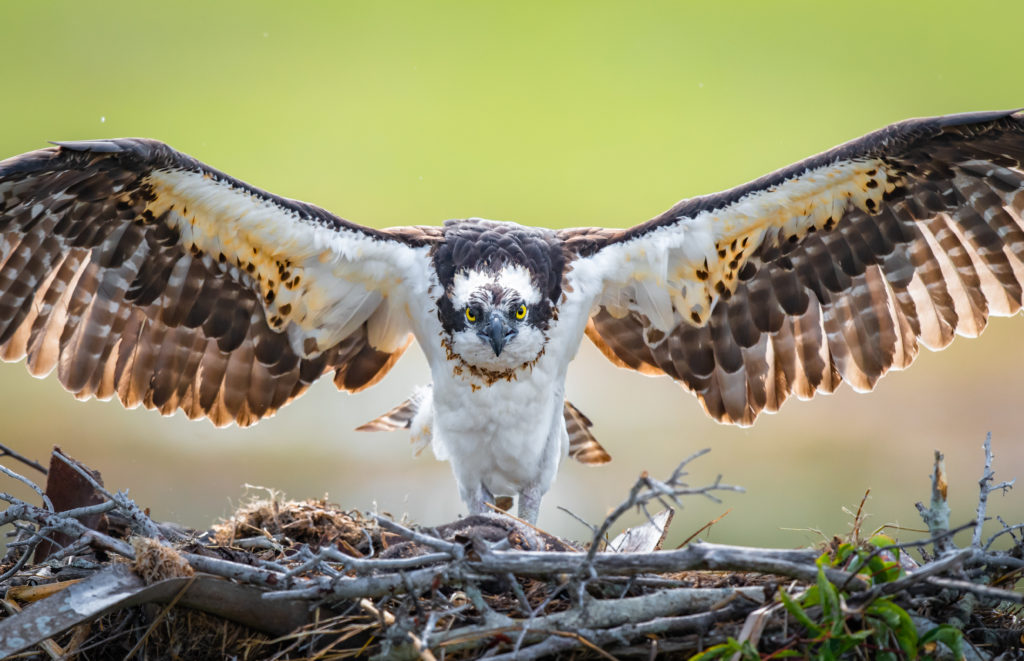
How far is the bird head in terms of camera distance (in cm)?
530

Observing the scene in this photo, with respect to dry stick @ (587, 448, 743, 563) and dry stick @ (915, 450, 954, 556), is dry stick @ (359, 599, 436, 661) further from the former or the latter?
dry stick @ (915, 450, 954, 556)

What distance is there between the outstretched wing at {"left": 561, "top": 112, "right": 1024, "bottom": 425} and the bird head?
0.35 m

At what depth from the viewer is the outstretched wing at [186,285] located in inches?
205

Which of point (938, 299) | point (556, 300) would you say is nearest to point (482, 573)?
point (556, 300)

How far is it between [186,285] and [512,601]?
109 inches

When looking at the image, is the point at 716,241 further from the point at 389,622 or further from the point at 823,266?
the point at 389,622

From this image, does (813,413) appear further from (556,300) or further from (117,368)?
(117,368)

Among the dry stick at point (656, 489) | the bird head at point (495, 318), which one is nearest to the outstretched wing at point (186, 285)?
the bird head at point (495, 318)

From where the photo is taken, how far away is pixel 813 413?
13242mm

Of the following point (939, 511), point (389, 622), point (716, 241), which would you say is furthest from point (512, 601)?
point (716, 241)

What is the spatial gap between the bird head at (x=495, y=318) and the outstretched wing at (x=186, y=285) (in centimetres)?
37

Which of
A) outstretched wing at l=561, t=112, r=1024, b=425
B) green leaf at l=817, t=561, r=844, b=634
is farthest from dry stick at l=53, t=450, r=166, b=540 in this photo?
green leaf at l=817, t=561, r=844, b=634

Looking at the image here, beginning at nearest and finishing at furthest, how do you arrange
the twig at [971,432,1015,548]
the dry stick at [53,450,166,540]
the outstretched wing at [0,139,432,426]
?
the twig at [971,432,1015,548] < the dry stick at [53,450,166,540] < the outstretched wing at [0,139,432,426]

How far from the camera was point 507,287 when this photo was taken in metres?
5.37
